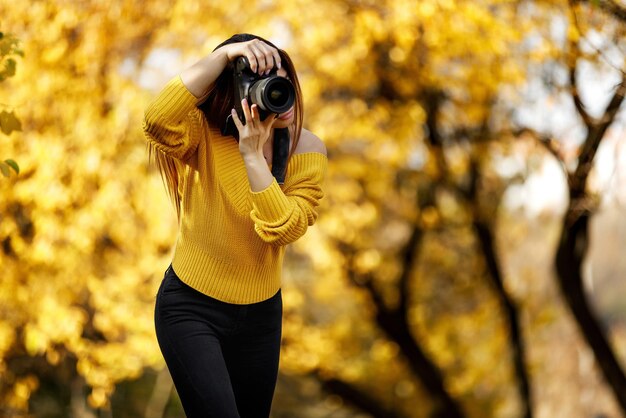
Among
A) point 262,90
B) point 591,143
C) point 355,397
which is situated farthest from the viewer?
point 355,397

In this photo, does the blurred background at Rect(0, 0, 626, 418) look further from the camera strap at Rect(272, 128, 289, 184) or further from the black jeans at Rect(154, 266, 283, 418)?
the black jeans at Rect(154, 266, 283, 418)

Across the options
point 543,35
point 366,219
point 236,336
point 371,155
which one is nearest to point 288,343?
point 366,219

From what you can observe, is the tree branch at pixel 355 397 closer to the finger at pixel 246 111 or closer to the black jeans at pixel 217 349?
the black jeans at pixel 217 349

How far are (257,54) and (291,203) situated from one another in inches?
14.0

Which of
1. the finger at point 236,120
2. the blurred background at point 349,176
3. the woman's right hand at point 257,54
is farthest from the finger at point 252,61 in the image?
the blurred background at point 349,176

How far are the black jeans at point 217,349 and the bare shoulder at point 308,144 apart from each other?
39 cm

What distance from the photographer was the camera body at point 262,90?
1840 millimetres

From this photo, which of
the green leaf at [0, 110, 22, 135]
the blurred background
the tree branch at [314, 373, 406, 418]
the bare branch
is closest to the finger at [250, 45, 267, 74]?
the green leaf at [0, 110, 22, 135]

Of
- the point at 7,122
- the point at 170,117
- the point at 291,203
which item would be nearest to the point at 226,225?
the point at 291,203

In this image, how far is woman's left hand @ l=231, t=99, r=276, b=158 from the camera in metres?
1.87

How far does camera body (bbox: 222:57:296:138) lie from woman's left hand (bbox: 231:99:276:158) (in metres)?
0.01

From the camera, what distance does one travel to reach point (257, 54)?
188 centimetres

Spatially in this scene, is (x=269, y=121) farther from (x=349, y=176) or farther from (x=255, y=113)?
(x=349, y=176)

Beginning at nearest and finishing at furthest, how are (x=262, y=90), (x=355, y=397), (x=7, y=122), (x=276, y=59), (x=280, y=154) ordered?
(x=262, y=90) → (x=276, y=59) → (x=280, y=154) → (x=7, y=122) → (x=355, y=397)
